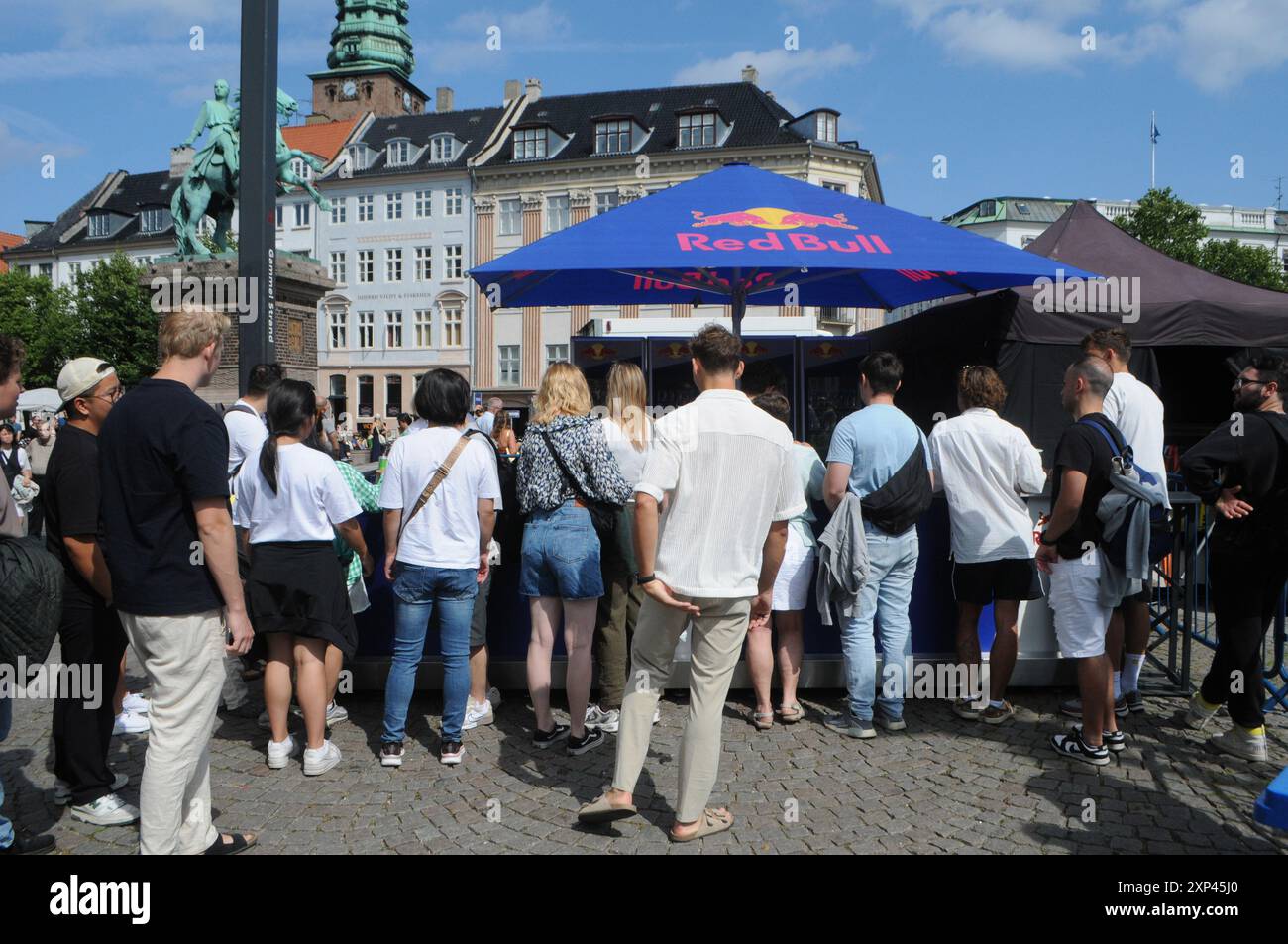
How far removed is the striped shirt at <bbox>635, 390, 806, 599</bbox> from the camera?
11.1 ft

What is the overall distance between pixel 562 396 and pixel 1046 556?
2.45 meters

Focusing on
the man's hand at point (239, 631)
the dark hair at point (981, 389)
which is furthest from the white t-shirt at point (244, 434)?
the dark hair at point (981, 389)

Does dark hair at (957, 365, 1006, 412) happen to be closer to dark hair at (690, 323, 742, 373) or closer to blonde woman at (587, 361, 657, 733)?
blonde woman at (587, 361, 657, 733)

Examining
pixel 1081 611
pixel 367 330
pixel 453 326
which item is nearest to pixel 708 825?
pixel 1081 611

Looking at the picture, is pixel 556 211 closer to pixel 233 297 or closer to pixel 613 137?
pixel 613 137

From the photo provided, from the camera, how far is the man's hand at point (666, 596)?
336 centimetres

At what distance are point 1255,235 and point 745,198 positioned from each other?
9172 centimetres

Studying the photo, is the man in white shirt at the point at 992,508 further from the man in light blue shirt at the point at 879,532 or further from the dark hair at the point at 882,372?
the dark hair at the point at 882,372

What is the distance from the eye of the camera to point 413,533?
14.0 feet

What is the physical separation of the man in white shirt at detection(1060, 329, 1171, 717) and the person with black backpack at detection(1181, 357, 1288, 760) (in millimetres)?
304

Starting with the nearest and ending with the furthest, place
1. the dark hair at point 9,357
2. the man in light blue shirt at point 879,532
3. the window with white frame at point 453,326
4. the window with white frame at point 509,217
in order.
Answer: the dark hair at point 9,357 → the man in light blue shirt at point 879,532 → the window with white frame at point 509,217 → the window with white frame at point 453,326

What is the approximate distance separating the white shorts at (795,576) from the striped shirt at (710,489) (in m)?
1.55

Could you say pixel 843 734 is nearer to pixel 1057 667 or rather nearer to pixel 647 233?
pixel 1057 667

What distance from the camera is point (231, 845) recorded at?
337 centimetres
